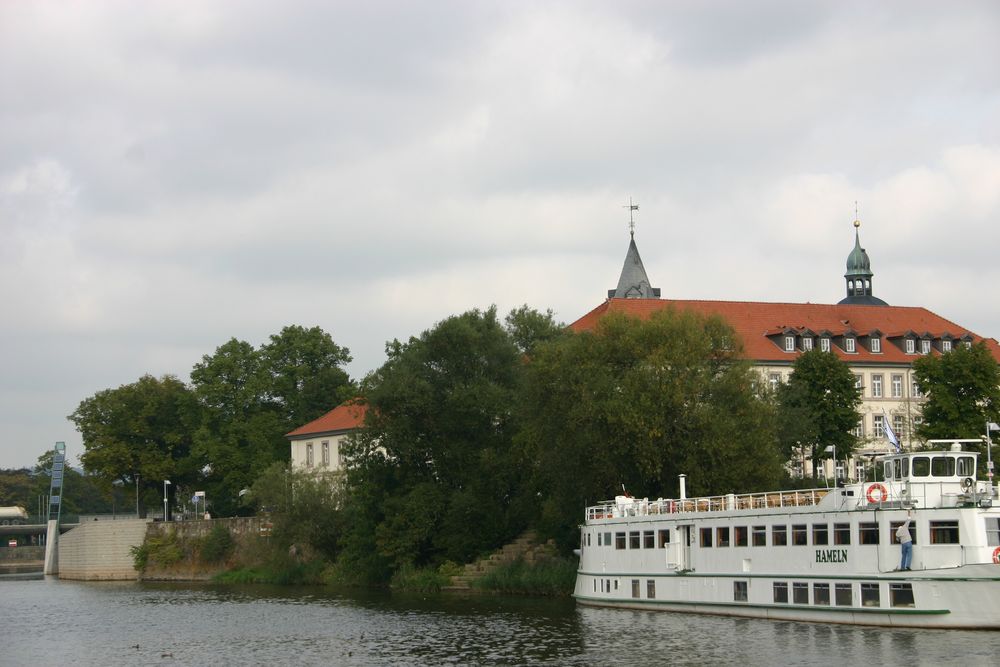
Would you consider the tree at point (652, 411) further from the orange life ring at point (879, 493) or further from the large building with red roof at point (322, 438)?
the large building with red roof at point (322, 438)

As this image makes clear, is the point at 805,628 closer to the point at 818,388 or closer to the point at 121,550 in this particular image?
the point at 818,388

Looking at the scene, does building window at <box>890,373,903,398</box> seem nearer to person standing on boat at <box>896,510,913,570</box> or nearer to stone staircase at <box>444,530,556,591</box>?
stone staircase at <box>444,530,556,591</box>

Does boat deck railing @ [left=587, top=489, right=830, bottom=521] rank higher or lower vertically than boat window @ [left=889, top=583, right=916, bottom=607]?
higher

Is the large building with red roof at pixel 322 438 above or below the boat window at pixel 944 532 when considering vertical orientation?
above

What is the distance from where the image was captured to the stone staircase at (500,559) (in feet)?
219

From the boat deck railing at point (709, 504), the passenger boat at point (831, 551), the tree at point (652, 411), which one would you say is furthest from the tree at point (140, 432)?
the passenger boat at point (831, 551)

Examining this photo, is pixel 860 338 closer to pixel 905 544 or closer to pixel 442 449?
pixel 442 449

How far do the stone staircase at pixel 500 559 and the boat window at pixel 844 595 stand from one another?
25857 millimetres

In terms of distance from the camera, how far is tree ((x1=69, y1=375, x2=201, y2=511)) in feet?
352

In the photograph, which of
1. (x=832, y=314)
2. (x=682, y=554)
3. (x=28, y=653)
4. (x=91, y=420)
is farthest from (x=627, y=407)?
(x=91, y=420)

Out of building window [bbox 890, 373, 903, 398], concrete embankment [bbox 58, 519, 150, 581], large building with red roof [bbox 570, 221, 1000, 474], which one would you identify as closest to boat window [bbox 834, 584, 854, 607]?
large building with red roof [bbox 570, 221, 1000, 474]

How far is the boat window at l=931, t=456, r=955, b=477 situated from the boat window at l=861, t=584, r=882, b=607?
13.0 feet

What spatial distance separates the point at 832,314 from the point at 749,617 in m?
55.2

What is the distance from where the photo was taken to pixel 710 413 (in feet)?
181
